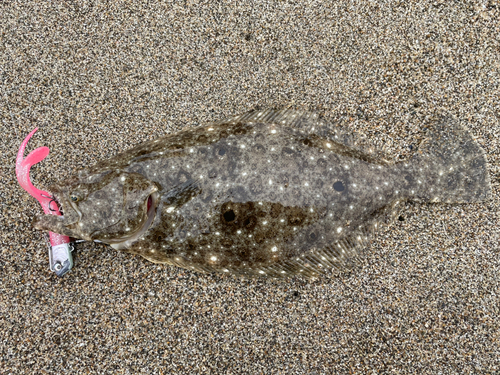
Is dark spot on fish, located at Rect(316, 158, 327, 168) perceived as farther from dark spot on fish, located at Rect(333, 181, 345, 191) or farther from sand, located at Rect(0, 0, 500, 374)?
sand, located at Rect(0, 0, 500, 374)

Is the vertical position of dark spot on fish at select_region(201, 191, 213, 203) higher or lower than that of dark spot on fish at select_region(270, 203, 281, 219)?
higher

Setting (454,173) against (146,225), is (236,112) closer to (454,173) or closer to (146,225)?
(146,225)

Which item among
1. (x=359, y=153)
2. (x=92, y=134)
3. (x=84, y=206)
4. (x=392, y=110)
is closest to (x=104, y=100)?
(x=92, y=134)

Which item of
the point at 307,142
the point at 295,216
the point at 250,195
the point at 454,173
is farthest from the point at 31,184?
the point at 454,173

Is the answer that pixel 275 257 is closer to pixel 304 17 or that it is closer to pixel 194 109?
pixel 194 109

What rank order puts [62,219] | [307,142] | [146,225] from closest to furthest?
1. [62,219]
2. [146,225]
3. [307,142]

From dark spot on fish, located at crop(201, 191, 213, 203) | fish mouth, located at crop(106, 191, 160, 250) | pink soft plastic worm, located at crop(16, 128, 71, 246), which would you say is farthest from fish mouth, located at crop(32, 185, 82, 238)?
dark spot on fish, located at crop(201, 191, 213, 203)

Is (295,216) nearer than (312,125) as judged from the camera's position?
Yes
